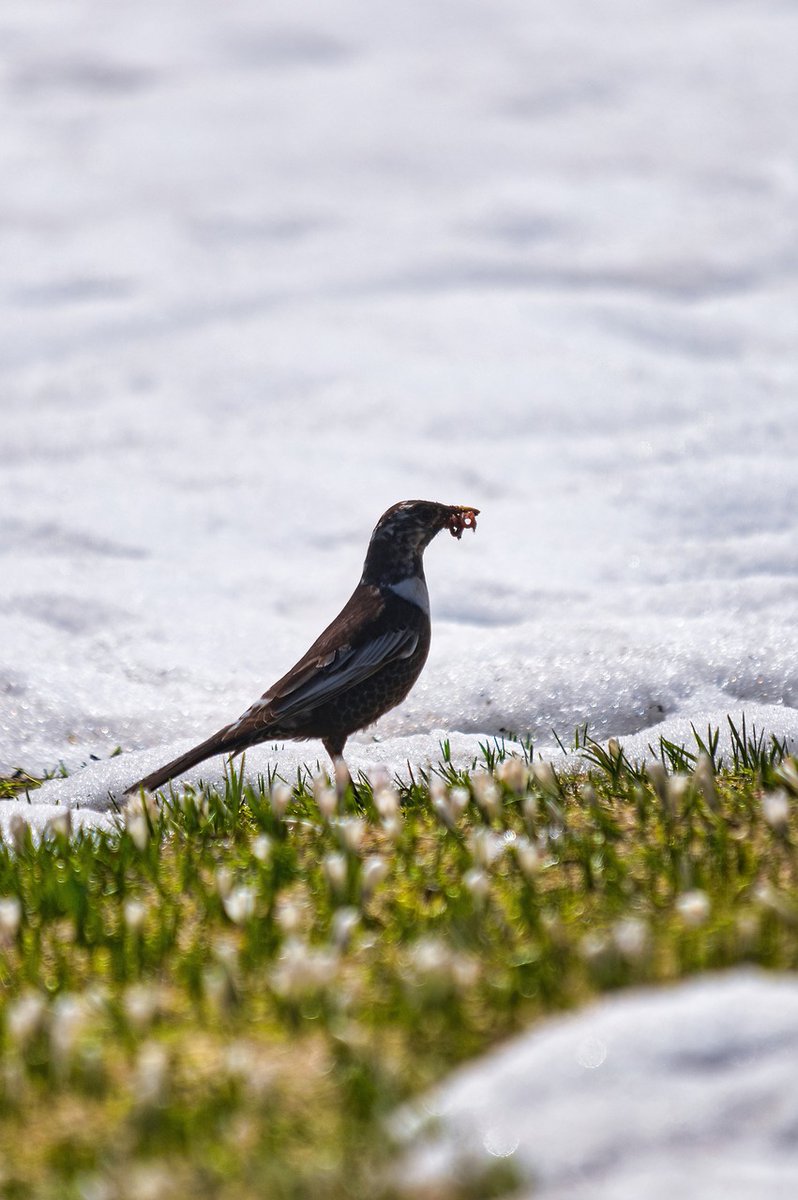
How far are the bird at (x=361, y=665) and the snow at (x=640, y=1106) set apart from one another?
357 cm

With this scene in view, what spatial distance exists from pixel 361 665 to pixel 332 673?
146 mm

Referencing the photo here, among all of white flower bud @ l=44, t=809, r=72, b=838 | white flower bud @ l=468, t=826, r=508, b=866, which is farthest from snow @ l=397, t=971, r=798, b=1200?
white flower bud @ l=44, t=809, r=72, b=838

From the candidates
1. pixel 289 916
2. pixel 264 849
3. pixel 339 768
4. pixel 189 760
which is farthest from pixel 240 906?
pixel 189 760

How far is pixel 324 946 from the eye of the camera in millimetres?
4188

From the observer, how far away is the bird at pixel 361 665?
22.1 feet

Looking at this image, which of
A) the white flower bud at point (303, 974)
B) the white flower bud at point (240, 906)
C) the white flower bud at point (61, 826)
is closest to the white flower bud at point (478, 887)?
the white flower bud at point (303, 974)

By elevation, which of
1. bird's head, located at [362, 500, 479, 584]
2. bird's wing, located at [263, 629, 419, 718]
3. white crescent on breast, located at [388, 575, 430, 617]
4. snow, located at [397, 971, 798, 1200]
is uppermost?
bird's head, located at [362, 500, 479, 584]

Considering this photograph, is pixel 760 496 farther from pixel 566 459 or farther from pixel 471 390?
pixel 471 390

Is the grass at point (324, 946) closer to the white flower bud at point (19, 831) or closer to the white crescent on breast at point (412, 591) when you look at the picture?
the white flower bud at point (19, 831)

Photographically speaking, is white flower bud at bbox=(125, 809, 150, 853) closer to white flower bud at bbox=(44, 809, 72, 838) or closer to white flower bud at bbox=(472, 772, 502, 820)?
white flower bud at bbox=(44, 809, 72, 838)

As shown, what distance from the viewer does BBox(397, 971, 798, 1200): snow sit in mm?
2809

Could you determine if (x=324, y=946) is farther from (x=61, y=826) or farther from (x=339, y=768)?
(x=339, y=768)

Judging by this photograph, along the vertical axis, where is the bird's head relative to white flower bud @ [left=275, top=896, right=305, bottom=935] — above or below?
above

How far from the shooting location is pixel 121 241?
58.2 ft
